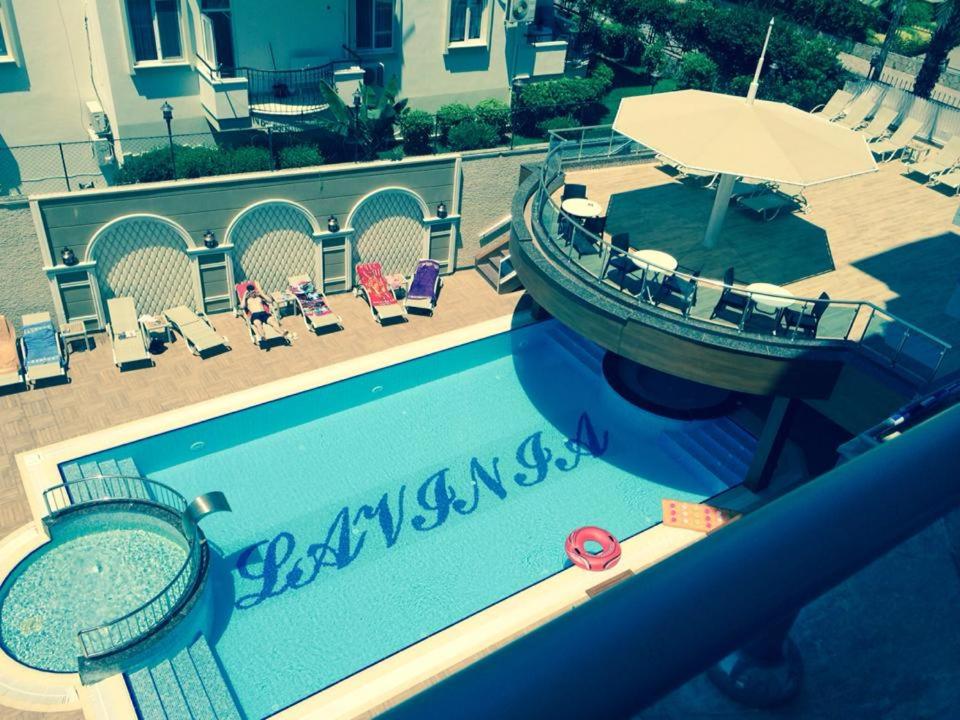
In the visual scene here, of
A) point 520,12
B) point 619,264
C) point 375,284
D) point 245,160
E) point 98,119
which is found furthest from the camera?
point 520,12

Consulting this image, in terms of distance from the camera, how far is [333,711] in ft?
42.7

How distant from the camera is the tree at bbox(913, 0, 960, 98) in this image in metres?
27.9

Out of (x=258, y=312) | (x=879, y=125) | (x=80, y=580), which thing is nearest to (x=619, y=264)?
(x=258, y=312)

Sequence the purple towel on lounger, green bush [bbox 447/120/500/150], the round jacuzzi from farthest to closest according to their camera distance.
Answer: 1. green bush [bbox 447/120/500/150]
2. the purple towel on lounger
3. the round jacuzzi

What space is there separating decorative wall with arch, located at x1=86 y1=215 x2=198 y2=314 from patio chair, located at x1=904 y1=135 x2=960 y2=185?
2028cm

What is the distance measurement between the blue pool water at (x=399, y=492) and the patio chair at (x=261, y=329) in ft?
8.67

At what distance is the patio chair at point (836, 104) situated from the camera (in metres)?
26.7

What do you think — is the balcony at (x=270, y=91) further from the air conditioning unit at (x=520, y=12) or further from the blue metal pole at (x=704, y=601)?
the blue metal pole at (x=704, y=601)

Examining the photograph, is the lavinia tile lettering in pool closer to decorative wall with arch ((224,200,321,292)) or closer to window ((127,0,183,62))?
decorative wall with arch ((224,200,321,292))

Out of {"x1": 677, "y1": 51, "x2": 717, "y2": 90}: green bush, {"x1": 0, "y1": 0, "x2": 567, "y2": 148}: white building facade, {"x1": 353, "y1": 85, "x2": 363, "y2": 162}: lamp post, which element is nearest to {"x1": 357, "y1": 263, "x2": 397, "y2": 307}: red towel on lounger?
{"x1": 353, "y1": 85, "x2": 363, "y2": 162}: lamp post

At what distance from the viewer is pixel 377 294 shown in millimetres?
22781

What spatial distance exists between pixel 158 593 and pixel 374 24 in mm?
17818

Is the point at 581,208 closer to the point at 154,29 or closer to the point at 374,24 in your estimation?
the point at 374,24

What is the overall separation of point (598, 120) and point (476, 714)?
96.0ft
